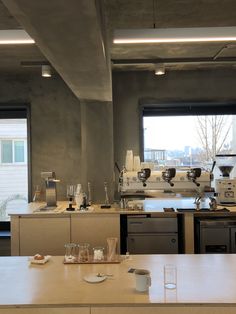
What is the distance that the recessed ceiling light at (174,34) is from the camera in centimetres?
319

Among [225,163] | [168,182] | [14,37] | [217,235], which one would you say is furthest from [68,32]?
[225,163]

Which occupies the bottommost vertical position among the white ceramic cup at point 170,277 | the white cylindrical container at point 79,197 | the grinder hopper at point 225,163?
the white ceramic cup at point 170,277

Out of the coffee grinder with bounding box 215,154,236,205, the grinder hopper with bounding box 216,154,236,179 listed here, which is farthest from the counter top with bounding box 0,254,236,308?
the grinder hopper with bounding box 216,154,236,179

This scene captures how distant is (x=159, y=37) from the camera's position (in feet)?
10.4

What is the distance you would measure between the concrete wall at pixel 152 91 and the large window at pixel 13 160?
154cm

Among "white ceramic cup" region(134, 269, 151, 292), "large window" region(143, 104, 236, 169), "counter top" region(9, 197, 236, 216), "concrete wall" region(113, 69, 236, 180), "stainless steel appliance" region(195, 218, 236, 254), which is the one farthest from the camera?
"large window" region(143, 104, 236, 169)

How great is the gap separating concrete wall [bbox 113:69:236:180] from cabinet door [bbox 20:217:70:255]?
5.42ft

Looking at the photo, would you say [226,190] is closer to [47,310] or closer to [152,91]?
[152,91]

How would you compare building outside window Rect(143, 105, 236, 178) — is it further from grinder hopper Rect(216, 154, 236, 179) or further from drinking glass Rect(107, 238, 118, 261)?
drinking glass Rect(107, 238, 118, 261)

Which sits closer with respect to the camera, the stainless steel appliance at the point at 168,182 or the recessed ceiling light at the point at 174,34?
the recessed ceiling light at the point at 174,34

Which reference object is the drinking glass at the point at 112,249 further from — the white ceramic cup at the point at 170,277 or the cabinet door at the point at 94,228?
the cabinet door at the point at 94,228

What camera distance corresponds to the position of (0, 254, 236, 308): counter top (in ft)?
5.36

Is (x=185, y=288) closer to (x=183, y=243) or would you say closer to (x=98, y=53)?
(x=98, y=53)

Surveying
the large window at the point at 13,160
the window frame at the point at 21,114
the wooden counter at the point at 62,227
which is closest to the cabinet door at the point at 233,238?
the wooden counter at the point at 62,227
